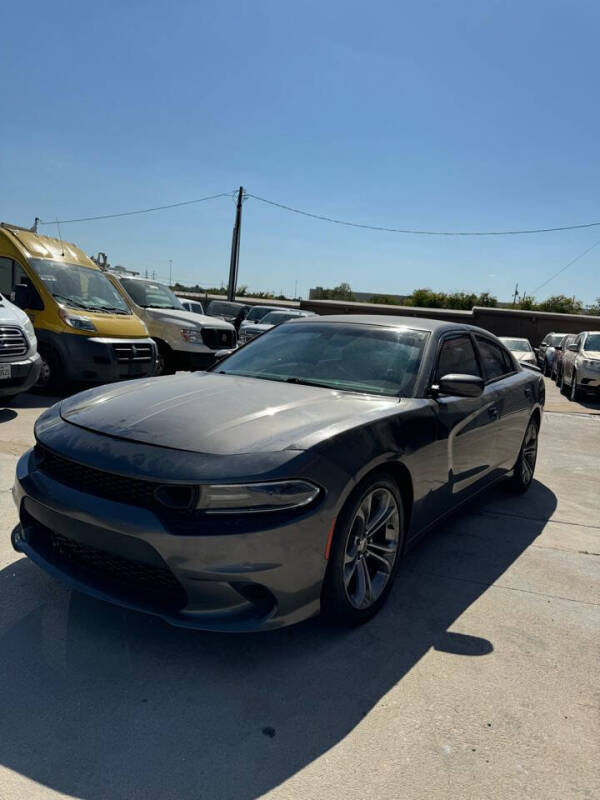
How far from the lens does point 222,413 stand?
8.86 ft

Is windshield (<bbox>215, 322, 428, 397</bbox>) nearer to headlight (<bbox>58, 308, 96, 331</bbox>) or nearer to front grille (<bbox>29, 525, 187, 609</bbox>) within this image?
front grille (<bbox>29, 525, 187, 609</bbox>)

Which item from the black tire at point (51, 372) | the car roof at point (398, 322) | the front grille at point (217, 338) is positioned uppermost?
the car roof at point (398, 322)

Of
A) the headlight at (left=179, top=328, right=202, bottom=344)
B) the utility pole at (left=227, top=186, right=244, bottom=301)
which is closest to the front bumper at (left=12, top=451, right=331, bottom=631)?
the headlight at (left=179, top=328, right=202, bottom=344)

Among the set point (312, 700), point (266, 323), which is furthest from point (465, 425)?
point (266, 323)

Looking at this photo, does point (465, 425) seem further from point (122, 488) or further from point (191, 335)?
point (191, 335)

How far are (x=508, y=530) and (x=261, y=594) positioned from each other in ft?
8.49

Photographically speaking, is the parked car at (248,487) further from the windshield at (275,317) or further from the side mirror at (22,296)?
the windshield at (275,317)

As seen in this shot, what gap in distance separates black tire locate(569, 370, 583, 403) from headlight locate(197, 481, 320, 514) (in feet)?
37.0

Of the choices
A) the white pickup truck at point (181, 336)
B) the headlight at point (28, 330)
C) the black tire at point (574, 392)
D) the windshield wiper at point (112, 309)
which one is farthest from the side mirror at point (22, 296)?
the black tire at point (574, 392)

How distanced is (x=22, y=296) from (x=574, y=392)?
10.3m

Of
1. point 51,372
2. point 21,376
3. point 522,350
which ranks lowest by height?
point 51,372

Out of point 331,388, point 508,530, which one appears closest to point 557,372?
point 508,530

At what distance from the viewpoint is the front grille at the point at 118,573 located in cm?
226

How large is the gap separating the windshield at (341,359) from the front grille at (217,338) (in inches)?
274
